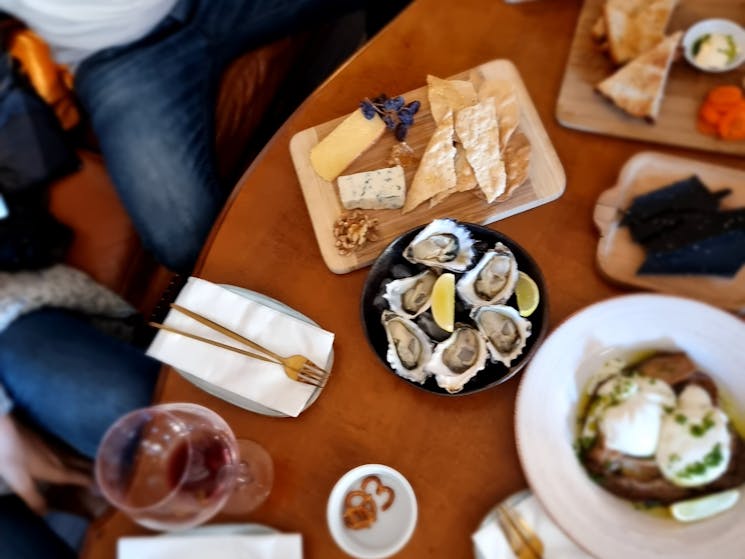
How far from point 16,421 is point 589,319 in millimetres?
1154

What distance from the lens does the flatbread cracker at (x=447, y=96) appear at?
1038 mm

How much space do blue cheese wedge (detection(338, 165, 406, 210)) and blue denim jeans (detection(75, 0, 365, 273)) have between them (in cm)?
49

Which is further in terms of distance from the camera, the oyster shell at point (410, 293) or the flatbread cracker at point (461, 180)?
the flatbread cracker at point (461, 180)

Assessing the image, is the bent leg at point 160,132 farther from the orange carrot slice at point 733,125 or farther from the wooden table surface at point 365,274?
the orange carrot slice at point 733,125

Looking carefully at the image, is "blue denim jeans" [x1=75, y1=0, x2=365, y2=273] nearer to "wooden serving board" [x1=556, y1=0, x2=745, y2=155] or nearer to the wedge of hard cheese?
the wedge of hard cheese

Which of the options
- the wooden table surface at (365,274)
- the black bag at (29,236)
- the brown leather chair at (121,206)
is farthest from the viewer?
the brown leather chair at (121,206)

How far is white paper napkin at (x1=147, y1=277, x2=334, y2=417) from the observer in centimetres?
93

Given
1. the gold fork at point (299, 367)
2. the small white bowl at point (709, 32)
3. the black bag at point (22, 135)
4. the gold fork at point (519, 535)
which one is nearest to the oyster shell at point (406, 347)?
the gold fork at point (299, 367)

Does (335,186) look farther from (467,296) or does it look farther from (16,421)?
(16,421)

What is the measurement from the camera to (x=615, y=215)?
3.13ft

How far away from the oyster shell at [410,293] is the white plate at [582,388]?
0.57 ft

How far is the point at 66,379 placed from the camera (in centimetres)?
127

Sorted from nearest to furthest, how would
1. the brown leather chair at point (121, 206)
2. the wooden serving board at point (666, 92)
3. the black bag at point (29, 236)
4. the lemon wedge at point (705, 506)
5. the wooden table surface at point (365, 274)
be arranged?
the lemon wedge at point (705, 506) → the wooden table surface at point (365, 274) → the wooden serving board at point (666, 92) → the black bag at point (29, 236) → the brown leather chair at point (121, 206)

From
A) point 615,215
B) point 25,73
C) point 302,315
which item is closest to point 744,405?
point 615,215
